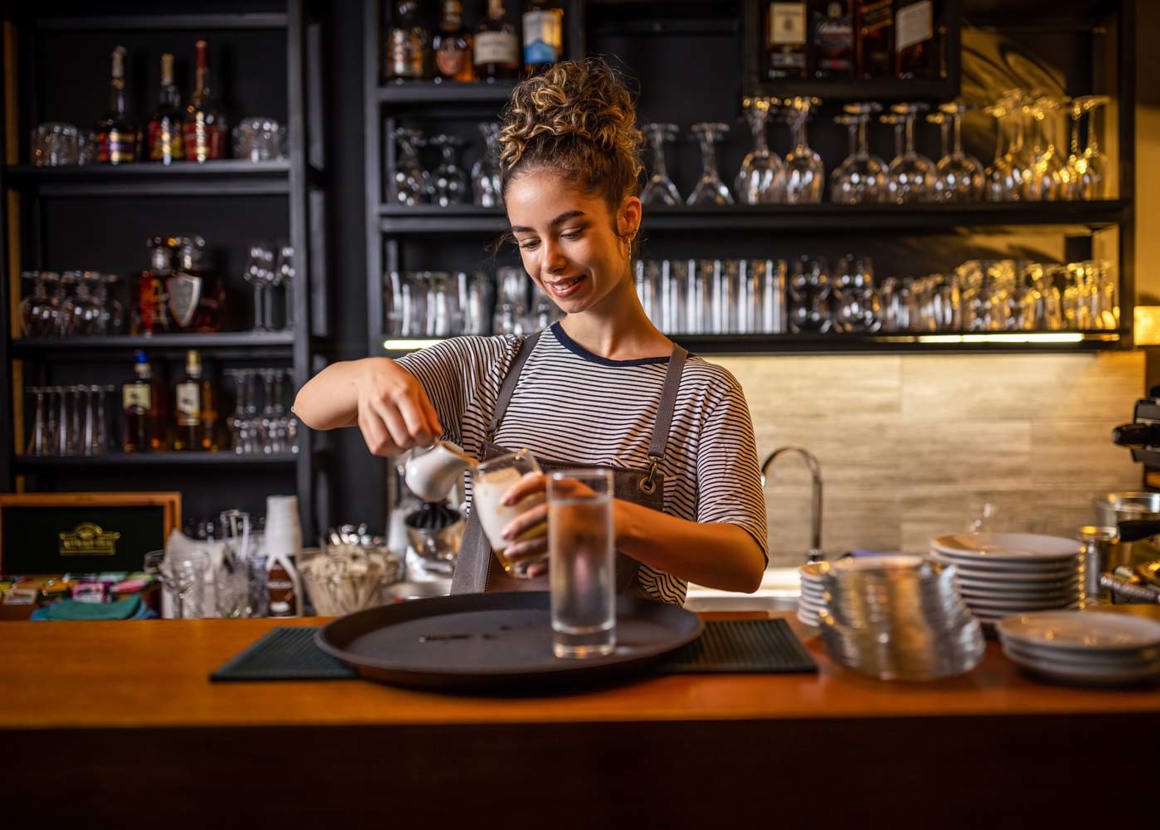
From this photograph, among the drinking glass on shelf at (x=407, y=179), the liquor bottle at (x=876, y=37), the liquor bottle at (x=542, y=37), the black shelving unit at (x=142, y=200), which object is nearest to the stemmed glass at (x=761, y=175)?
the liquor bottle at (x=876, y=37)

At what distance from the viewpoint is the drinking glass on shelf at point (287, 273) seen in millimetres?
3180

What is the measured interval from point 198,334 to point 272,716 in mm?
2366

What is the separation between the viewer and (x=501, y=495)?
45.7 inches

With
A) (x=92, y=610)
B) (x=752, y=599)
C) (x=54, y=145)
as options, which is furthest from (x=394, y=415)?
(x=54, y=145)

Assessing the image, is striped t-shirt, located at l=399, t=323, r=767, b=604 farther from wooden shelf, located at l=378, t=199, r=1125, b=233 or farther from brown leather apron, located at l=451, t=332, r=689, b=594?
wooden shelf, located at l=378, t=199, r=1125, b=233

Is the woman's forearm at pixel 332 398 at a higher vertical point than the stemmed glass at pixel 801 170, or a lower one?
lower

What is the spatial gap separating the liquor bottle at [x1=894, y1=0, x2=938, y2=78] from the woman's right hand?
2210 millimetres

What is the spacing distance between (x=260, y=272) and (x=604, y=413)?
6.05 ft

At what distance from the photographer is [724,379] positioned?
1.65 m

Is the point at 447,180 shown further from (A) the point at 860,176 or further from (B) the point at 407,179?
(A) the point at 860,176

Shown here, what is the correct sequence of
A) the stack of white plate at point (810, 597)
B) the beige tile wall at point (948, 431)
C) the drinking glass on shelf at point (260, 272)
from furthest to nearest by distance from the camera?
the beige tile wall at point (948, 431) → the drinking glass on shelf at point (260, 272) → the stack of white plate at point (810, 597)

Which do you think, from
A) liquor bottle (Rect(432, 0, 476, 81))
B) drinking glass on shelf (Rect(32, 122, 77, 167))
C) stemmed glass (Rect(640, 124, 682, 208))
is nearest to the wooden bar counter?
stemmed glass (Rect(640, 124, 682, 208))

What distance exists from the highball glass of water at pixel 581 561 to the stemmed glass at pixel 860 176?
2.20 meters

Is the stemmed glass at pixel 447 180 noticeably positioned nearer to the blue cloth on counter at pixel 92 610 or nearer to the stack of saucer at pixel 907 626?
the blue cloth on counter at pixel 92 610
